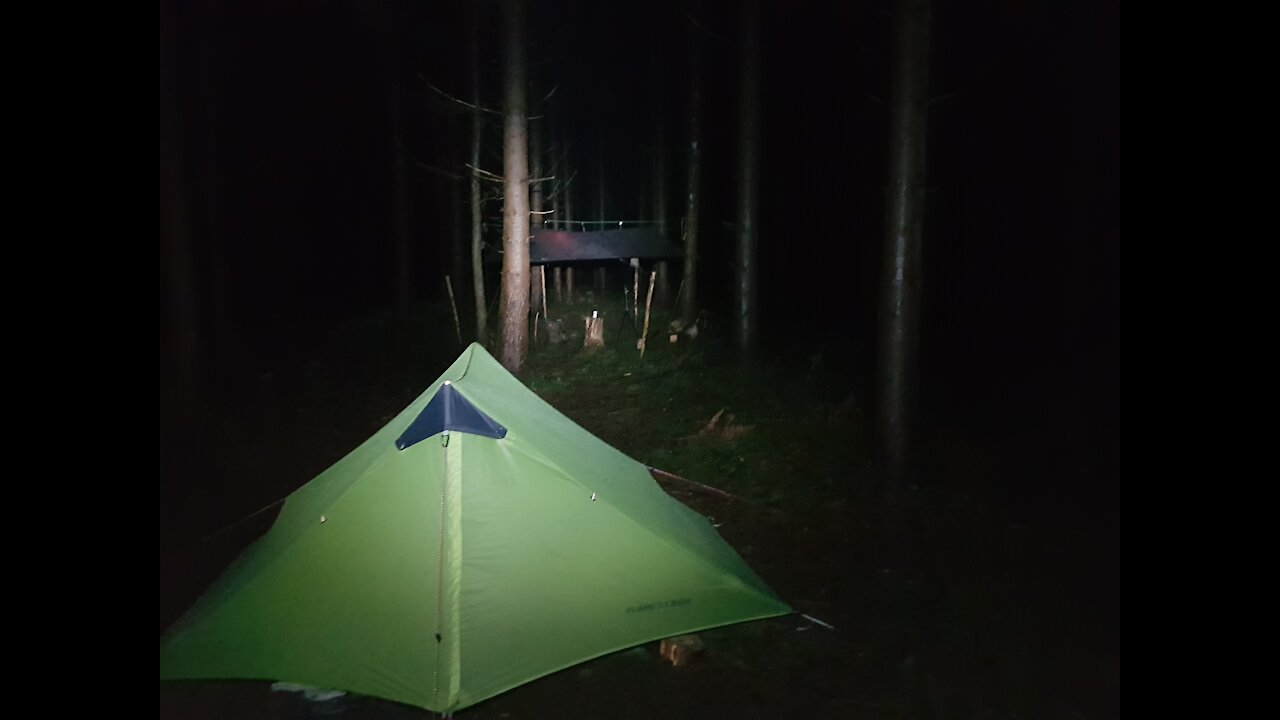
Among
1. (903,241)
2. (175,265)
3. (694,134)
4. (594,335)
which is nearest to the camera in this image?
(903,241)

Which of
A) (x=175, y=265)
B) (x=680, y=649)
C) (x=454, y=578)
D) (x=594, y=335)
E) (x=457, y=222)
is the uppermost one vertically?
(x=457, y=222)

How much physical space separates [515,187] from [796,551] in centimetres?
785

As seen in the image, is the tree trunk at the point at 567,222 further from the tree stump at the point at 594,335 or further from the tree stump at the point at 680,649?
the tree stump at the point at 680,649

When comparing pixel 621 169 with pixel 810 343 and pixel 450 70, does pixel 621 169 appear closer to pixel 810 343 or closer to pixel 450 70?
pixel 450 70

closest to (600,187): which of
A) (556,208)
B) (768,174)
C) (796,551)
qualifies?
(556,208)

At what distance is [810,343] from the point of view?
59.7ft

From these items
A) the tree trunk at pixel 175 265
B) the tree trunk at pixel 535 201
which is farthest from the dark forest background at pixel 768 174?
the tree trunk at pixel 535 201

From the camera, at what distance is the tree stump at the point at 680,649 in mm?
5496

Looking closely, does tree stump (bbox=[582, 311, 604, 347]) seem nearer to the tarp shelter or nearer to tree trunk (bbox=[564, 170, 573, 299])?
the tarp shelter

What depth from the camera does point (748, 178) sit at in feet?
49.5

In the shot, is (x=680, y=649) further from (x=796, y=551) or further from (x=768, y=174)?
(x=768, y=174)

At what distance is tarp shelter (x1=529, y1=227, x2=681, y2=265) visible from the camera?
69.1 feet

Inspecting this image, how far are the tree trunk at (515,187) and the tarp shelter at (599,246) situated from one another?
6.62m

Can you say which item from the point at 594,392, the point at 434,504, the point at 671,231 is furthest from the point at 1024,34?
the point at 434,504
